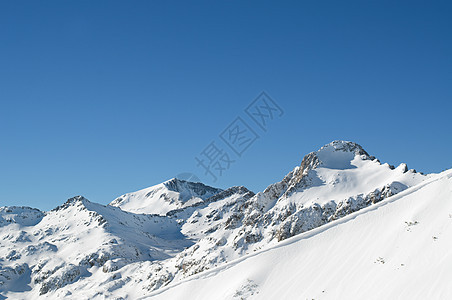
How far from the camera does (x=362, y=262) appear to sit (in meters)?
18.9

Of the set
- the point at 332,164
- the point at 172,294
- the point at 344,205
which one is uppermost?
the point at 332,164

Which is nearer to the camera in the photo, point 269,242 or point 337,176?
point 269,242

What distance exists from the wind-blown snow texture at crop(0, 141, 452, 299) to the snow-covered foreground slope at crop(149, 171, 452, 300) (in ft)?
0.22

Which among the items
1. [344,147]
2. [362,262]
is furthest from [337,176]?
[362,262]

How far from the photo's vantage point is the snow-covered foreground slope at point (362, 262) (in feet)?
51.2

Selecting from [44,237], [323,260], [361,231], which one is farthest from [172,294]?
[44,237]

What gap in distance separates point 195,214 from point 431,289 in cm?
16249

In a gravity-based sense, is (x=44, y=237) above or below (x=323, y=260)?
above

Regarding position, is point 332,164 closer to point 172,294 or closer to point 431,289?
point 172,294

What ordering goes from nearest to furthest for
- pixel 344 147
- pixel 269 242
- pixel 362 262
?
pixel 362 262
pixel 269 242
pixel 344 147

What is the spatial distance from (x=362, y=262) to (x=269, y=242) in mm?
50311

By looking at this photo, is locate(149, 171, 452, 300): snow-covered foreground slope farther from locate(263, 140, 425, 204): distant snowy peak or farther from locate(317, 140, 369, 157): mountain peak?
locate(317, 140, 369, 157): mountain peak

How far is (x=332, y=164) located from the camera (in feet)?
256

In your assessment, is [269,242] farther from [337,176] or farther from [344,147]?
[344,147]
